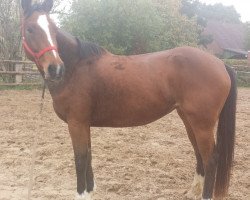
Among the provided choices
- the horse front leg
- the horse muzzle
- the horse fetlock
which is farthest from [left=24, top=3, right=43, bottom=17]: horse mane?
the horse fetlock

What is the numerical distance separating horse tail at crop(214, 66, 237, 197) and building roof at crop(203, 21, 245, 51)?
131 ft

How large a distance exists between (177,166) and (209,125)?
1692 millimetres

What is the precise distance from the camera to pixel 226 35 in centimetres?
4547

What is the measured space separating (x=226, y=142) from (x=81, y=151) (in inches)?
63.0

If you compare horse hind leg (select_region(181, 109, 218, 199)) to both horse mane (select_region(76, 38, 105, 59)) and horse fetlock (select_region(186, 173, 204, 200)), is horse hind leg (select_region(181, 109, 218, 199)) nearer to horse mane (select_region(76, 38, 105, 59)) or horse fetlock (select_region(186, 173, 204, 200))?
horse fetlock (select_region(186, 173, 204, 200))

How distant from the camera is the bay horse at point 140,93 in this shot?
11.4 ft

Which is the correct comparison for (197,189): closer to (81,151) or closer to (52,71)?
(81,151)

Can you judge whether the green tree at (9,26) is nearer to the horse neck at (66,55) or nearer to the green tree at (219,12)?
the horse neck at (66,55)

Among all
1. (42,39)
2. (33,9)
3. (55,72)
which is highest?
(33,9)

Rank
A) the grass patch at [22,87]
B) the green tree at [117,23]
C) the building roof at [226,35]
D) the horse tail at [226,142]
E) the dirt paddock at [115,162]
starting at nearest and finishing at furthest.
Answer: the horse tail at [226,142], the dirt paddock at [115,162], the grass patch at [22,87], the green tree at [117,23], the building roof at [226,35]

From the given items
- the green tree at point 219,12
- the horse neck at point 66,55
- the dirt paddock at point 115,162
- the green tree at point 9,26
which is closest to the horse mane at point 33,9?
the horse neck at point 66,55

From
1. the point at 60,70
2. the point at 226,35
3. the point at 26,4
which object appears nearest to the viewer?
the point at 60,70

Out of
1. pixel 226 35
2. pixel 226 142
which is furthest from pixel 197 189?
pixel 226 35

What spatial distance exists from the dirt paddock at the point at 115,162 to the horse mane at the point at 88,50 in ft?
4.57
